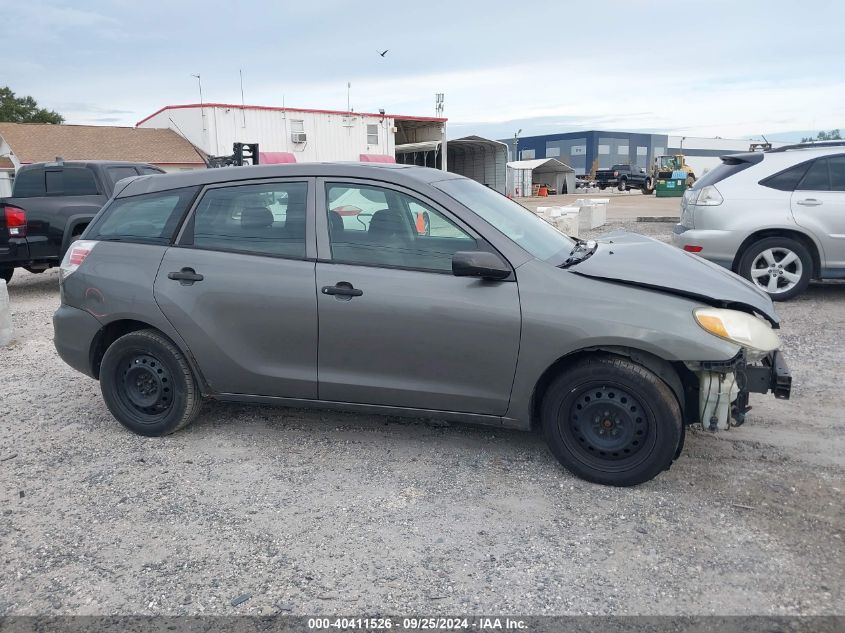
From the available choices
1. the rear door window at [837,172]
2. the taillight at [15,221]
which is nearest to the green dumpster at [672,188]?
the rear door window at [837,172]

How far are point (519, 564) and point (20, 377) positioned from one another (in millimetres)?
5070

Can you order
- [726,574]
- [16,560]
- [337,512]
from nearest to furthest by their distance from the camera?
[726,574] < [16,560] < [337,512]

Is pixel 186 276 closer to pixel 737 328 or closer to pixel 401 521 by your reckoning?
pixel 401 521

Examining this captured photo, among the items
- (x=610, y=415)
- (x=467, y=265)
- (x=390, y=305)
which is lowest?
(x=610, y=415)

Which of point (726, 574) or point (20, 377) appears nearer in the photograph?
point (726, 574)

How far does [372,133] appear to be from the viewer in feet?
112

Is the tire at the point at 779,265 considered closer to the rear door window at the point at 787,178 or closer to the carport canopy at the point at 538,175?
the rear door window at the point at 787,178

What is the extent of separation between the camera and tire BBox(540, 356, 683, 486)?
11.5 ft

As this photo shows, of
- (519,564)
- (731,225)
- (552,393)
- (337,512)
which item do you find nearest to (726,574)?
(519,564)

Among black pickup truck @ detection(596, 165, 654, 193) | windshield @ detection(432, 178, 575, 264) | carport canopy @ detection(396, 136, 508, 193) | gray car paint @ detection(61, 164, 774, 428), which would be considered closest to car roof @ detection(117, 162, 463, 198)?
gray car paint @ detection(61, 164, 774, 428)

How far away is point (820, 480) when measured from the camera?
147 inches

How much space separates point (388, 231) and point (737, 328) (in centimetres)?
197

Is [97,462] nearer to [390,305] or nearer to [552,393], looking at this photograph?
[390,305]

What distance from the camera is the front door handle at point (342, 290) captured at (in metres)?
3.91
